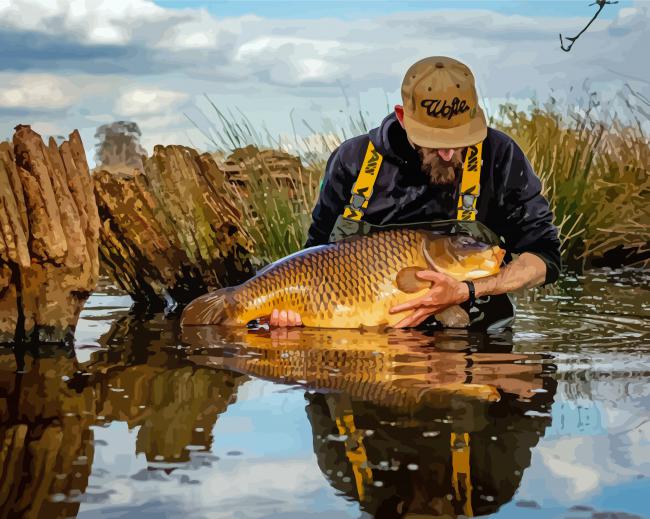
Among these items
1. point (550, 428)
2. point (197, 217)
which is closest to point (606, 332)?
point (550, 428)

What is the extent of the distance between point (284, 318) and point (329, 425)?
166 cm

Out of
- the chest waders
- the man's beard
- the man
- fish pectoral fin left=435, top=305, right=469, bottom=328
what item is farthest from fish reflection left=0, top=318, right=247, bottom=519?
the man's beard

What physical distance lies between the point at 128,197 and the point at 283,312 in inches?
78.4

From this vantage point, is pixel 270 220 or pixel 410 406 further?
pixel 270 220

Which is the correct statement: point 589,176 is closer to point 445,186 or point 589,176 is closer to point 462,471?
point 445,186

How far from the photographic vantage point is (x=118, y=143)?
22.9 m

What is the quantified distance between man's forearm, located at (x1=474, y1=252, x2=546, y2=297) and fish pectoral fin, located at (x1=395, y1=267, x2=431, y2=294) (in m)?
0.33

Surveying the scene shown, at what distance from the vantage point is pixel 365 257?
4.75 m

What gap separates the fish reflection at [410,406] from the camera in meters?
2.60

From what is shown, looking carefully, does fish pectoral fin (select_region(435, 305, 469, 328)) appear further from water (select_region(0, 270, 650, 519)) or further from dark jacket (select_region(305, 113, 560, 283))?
dark jacket (select_region(305, 113, 560, 283))

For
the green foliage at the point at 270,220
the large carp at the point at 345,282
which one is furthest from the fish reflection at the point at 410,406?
the green foliage at the point at 270,220

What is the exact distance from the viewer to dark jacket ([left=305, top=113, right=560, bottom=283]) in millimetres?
5070

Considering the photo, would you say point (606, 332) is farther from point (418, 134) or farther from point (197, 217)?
point (197, 217)

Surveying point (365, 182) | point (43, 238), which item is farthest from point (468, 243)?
point (43, 238)
